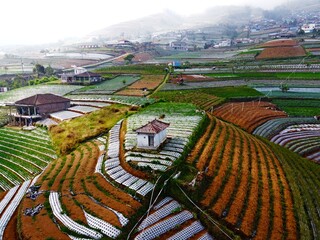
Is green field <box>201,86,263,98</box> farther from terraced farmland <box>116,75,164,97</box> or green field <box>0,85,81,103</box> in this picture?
green field <box>0,85,81,103</box>

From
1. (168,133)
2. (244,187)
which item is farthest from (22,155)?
(244,187)

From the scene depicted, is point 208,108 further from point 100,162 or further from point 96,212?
point 96,212

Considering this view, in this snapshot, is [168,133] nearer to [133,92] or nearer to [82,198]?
[82,198]

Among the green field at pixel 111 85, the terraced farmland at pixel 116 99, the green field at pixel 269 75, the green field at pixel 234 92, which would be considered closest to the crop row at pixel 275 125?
the green field at pixel 234 92

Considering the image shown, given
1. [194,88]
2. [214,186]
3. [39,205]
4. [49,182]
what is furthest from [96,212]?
[194,88]

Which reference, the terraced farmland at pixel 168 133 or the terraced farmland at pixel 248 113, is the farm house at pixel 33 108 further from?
the terraced farmland at pixel 248 113
